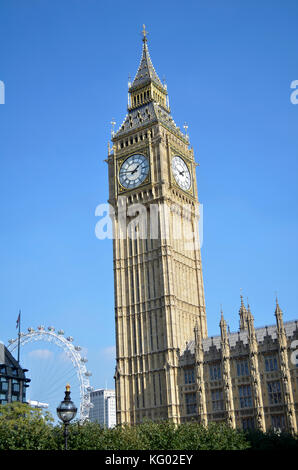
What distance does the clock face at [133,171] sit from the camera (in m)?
98.5

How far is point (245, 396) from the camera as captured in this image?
8019cm

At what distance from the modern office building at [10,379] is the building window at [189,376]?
56438 millimetres

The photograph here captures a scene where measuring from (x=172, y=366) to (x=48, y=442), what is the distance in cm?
4349

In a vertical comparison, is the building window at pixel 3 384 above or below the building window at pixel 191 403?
above

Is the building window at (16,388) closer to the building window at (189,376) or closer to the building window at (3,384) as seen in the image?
the building window at (3,384)

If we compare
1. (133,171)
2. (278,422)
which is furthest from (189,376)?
(133,171)

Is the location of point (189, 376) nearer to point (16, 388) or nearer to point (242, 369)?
point (242, 369)

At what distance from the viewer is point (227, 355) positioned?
82188mm

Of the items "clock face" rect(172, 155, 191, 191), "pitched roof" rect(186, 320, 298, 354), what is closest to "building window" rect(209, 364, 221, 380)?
"pitched roof" rect(186, 320, 298, 354)

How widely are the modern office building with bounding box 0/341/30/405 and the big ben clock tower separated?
1847 inches

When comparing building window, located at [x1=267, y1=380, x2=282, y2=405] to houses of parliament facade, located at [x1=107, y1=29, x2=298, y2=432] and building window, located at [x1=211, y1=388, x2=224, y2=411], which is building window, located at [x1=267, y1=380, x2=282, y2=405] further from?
building window, located at [x1=211, y1=388, x2=224, y2=411]

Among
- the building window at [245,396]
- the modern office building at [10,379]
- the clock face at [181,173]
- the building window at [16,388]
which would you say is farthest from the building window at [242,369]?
the building window at [16,388]

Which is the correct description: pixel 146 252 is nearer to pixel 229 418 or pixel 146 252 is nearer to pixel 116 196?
pixel 116 196
